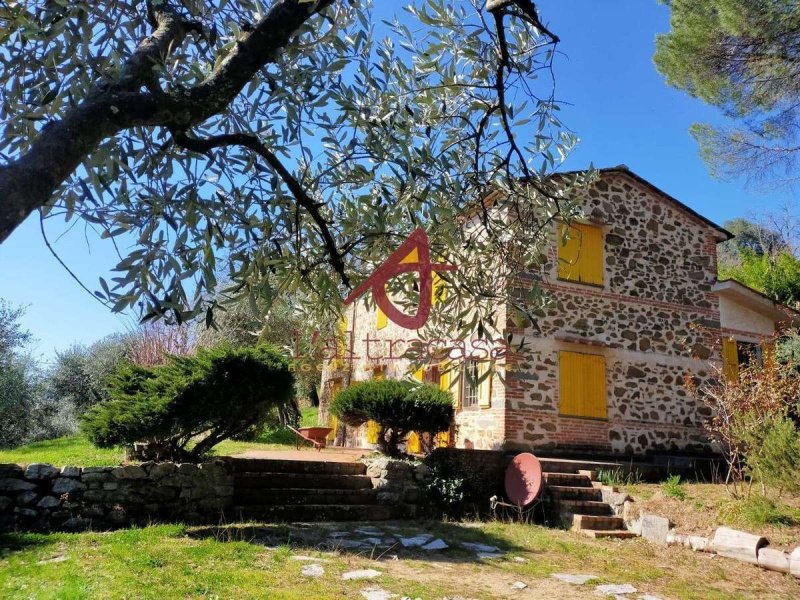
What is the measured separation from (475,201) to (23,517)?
6.41m

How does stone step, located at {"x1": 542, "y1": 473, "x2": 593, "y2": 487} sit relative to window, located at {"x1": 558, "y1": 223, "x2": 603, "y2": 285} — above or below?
below

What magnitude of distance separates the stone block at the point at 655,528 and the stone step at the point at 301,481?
4.02 meters

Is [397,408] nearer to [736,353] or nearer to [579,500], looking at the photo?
[579,500]

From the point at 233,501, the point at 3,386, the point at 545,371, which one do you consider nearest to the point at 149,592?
the point at 233,501

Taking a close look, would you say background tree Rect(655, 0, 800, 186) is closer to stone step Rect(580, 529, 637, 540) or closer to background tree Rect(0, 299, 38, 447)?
stone step Rect(580, 529, 637, 540)

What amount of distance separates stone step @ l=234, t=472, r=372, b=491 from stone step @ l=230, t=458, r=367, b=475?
0.38ft

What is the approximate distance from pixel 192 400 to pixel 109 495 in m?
1.46

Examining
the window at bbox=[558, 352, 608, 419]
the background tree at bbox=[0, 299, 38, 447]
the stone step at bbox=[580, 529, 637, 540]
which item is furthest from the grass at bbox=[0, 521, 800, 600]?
the background tree at bbox=[0, 299, 38, 447]

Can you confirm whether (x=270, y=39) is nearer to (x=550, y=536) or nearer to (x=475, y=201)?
(x=475, y=201)

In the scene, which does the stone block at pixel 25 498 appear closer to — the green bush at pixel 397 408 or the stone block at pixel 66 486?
the stone block at pixel 66 486

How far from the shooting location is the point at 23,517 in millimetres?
7086

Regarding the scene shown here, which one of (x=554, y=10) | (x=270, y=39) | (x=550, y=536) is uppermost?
(x=554, y=10)

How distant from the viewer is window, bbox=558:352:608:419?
40.1ft

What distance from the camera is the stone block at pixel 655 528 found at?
852 cm
